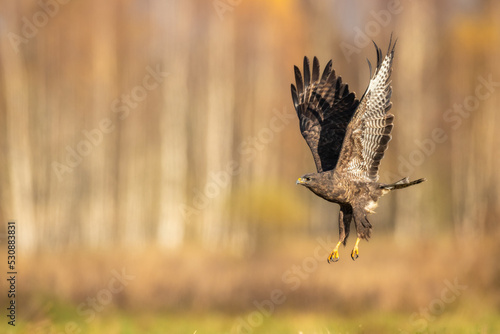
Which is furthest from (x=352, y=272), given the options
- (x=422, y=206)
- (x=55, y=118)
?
(x=55, y=118)

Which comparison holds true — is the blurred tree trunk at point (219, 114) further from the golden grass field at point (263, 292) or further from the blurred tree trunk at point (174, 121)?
the golden grass field at point (263, 292)

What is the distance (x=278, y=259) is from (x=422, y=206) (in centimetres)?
995

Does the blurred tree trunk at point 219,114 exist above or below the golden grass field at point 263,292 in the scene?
above

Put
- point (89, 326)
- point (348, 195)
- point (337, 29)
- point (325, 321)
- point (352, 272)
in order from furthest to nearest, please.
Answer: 1. point (337, 29)
2. point (352, 272)
3. point (325, 321)
4. point (89, 326)
5. point (348, 195)

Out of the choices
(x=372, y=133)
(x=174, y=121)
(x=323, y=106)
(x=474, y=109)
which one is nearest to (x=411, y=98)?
(x=474, y=109)

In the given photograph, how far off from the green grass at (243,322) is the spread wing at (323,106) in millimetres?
2969

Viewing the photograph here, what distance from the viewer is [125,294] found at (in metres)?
11.6

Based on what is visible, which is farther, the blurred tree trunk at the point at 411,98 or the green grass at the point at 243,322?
the blurred tree trunk at the point at 411,98

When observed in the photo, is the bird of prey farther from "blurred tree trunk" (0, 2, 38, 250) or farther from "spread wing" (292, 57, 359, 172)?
"blurred tree trunk" (0, 2, 38, 250)

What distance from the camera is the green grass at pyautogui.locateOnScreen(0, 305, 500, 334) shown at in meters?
9.34

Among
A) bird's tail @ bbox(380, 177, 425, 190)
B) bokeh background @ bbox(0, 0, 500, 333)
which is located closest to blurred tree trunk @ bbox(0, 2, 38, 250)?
bokeh background @ bbox(0, 0, 500, 333)

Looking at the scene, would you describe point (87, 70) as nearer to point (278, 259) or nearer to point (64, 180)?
point (64, 180)

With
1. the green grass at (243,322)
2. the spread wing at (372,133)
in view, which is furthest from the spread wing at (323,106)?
the green grass at (243,322)

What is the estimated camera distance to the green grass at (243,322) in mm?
9336
